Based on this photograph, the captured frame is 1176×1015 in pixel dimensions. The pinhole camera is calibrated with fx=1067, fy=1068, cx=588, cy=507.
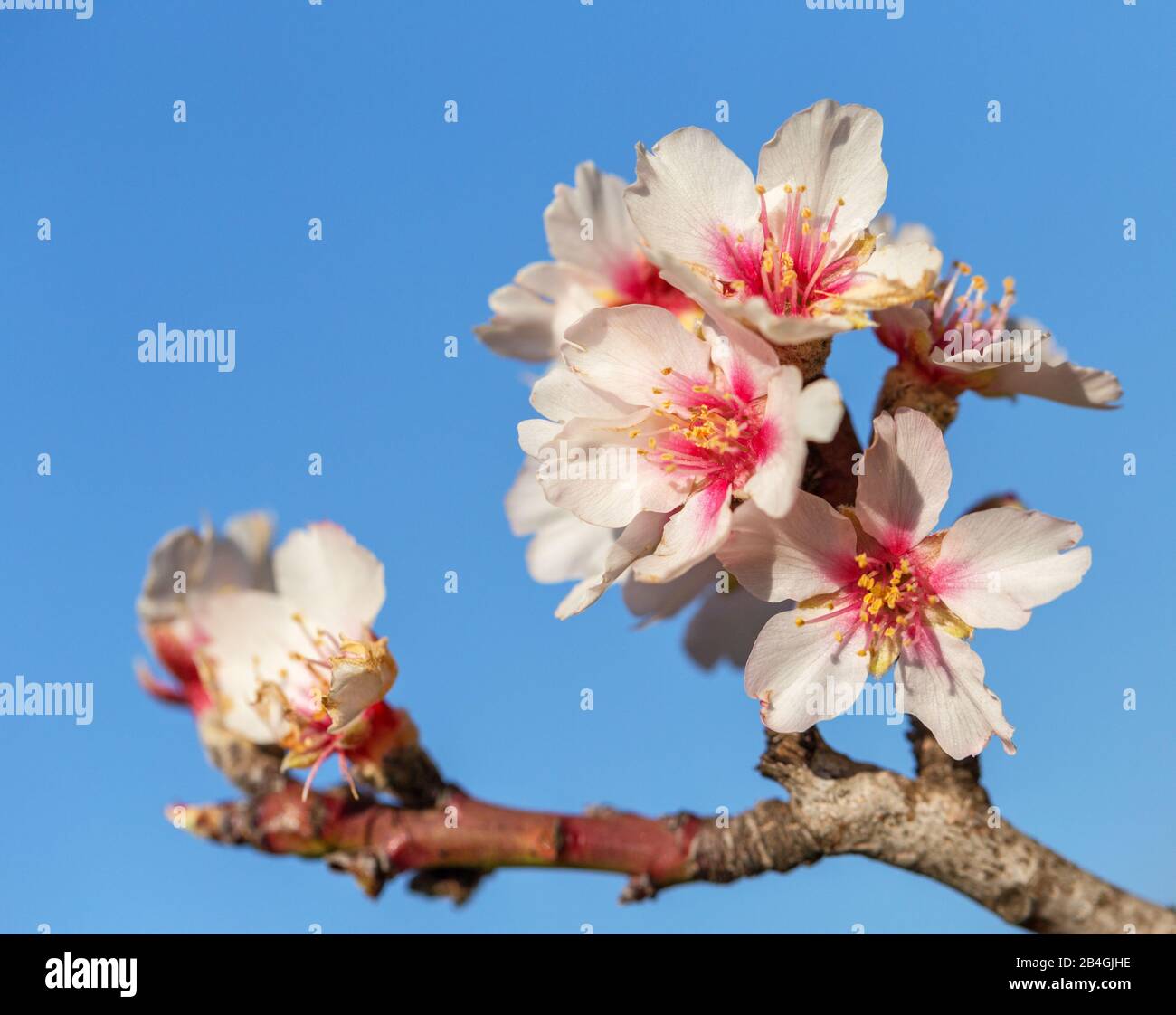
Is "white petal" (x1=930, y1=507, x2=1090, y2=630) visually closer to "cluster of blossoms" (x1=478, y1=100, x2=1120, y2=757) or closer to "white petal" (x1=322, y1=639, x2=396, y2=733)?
"cluster of blossoms" (x1=478, y1=100, x2=1120, y2=757)

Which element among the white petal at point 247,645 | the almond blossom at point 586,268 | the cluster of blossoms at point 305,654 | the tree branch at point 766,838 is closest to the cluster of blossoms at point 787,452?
the tree branch at point 766,838

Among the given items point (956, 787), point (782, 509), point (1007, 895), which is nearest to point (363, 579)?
point (782, 509)

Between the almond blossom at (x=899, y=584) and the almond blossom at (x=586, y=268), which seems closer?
the almond blossom at (x=899, y=584)

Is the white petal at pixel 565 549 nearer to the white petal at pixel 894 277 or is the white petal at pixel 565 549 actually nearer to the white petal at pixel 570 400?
the white petal at pixel 570 400

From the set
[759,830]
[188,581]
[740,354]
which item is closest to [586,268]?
[740,354]

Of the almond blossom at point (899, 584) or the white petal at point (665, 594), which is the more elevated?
the white petal at point (665, 594)

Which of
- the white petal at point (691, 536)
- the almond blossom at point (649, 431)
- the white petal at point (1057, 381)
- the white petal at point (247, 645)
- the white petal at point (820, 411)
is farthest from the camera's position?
the white petal at point (247, 645)
